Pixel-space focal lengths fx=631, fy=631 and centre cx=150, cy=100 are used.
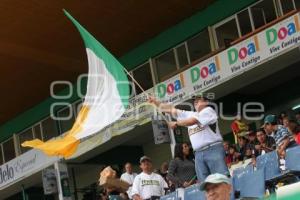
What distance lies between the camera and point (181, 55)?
18.3 m

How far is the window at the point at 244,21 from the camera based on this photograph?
1630 cm

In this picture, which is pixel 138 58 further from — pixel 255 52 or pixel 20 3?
pixel 255 52

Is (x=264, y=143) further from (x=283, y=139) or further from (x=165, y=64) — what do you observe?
(x=165, y=64)

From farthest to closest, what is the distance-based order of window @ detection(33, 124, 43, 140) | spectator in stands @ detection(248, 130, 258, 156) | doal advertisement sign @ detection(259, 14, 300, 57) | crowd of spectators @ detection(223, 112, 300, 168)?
window @ detection(33, 124, 43, 140) → doal advertisement sign @ detection(259, 14, 300, 57) → spectator in stands @ detection(248, 130, 258, 156) → crowd of spectators @ detection(223, 112, 300, 168)

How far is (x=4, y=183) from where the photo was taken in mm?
22469

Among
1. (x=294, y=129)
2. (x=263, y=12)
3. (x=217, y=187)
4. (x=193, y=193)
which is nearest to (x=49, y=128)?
(x=263, y=12)

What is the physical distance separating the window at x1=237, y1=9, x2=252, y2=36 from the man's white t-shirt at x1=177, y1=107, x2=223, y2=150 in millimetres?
8316

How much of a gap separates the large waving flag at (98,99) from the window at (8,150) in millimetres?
14972

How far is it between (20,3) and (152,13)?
12.2ft

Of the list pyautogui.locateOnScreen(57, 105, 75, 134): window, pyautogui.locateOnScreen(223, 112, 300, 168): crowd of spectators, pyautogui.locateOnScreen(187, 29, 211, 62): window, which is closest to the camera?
pyautogui.locateOnScreen(223, 112, 300, 168): crowd of spectators

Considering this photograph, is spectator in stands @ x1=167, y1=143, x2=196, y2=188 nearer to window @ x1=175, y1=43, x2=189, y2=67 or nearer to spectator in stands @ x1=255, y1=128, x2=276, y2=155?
spectator in stands @ x1=255, y1=128, x2=276, y2=155

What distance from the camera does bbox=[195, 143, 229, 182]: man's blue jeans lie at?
820 cm

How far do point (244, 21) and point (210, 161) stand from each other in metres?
8.94

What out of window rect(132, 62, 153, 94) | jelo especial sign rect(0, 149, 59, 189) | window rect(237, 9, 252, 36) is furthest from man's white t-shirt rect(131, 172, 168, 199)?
jelo especial sign rect(0, 149, 59, 189)
